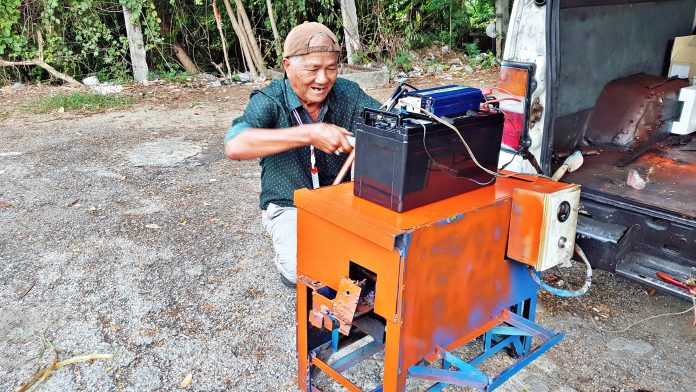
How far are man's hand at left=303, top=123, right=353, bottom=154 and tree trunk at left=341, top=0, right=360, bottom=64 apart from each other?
6.98 metres

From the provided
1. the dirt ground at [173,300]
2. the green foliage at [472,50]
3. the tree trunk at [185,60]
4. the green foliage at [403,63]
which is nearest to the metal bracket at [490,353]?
the dirt ground at [173,300]

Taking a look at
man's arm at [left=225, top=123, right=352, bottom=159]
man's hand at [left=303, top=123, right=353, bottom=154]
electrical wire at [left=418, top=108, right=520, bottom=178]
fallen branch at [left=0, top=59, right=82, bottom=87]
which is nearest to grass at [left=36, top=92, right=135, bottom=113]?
fallen branch at [left=0, top=59, right=82, bottom=87]

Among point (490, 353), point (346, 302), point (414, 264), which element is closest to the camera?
point (414, 264)

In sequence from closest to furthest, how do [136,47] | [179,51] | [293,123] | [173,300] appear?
[293,123] < [173,300] < [136,47] < [179,51]

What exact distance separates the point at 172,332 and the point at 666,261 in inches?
84.8

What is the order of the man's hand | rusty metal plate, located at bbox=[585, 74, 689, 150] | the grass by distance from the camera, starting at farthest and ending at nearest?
1. the grass
2. rusty metal plate, located at bbox=[585, 74, 689, 150]
3. the man's hand

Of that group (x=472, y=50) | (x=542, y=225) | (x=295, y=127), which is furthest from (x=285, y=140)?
(x=472, y=50)

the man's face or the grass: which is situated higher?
the man's face

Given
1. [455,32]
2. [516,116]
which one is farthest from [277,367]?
[455,32]

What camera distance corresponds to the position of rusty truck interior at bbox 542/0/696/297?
226 centimetres

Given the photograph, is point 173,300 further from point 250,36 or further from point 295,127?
point 250,36

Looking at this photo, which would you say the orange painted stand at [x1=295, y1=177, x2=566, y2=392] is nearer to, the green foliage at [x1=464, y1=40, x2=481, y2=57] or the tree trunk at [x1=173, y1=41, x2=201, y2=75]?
the green foliage at [x1=464, y1=40, x2=481, y2=57]

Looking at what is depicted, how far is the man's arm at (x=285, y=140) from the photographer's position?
2.03m

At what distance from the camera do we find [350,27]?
28.5 ft
